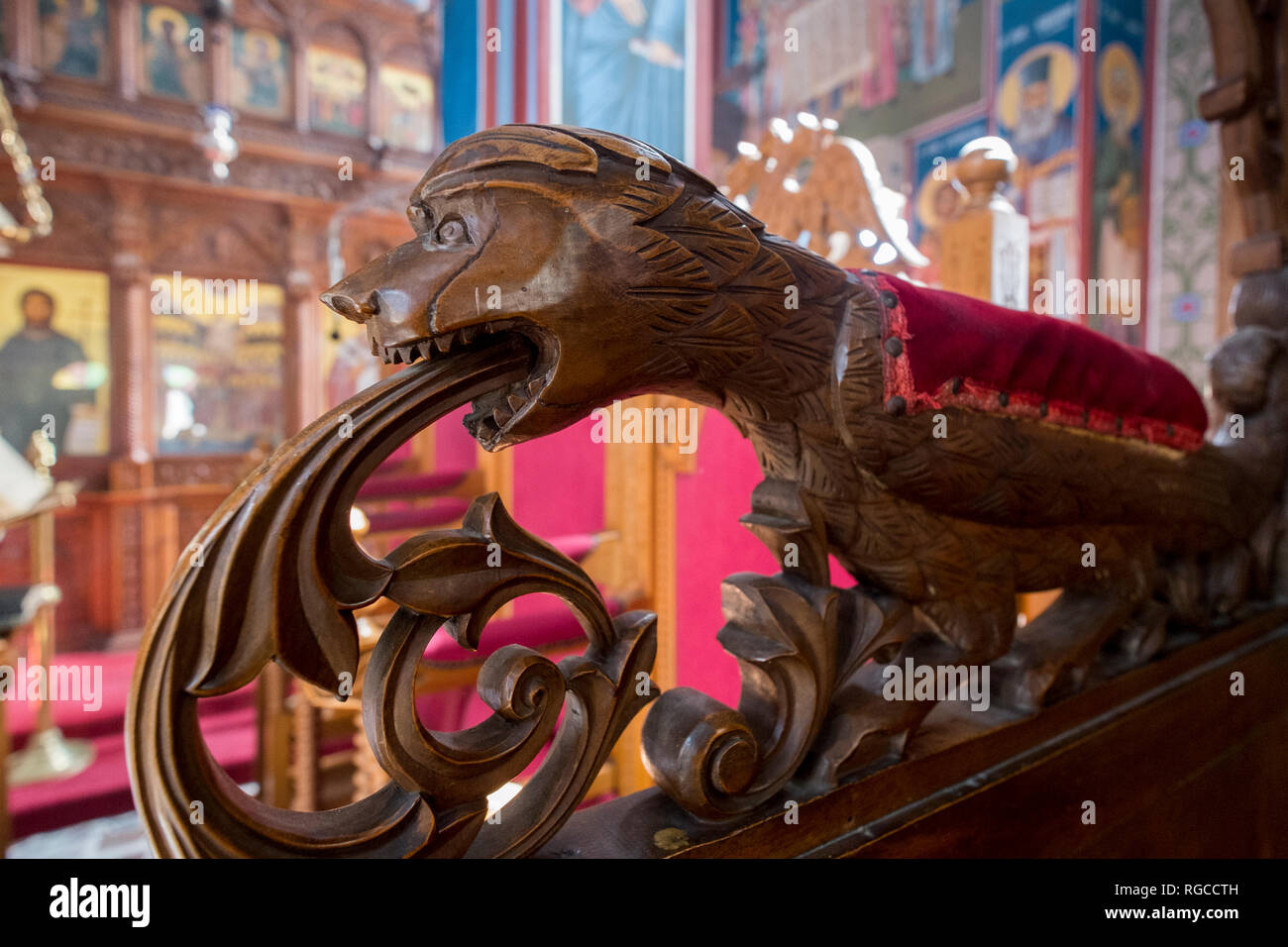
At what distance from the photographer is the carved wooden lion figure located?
13.9 inches

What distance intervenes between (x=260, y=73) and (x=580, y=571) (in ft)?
20.5

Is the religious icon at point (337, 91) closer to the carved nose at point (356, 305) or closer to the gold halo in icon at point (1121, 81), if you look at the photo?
the gold halo in icon at point (1121, 81)

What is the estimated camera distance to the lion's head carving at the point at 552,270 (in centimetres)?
35

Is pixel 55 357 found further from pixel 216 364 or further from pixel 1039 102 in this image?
pixel 1039 102

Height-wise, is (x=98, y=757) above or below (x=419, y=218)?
below

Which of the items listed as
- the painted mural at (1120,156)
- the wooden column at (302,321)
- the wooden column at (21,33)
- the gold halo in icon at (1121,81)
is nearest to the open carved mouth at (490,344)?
the painted mural at (1120,156)

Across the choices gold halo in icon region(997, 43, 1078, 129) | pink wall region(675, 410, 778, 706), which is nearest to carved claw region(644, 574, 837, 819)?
pink wall region(675, 410, 778, 706)

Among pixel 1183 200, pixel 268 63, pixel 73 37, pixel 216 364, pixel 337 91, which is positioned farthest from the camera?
pixel 337 91

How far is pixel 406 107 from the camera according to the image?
5781mm

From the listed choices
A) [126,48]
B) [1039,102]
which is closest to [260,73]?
[126,48]

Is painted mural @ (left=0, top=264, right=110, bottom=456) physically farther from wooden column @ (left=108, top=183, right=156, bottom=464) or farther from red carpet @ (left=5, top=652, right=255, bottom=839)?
red carpet @ (left=5, top=652, right=255, bottom=839)

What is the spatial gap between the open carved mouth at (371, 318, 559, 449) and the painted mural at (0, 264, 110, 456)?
537 centimetres

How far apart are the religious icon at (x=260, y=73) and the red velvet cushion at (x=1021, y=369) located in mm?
6032
